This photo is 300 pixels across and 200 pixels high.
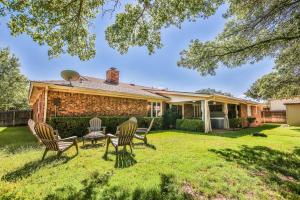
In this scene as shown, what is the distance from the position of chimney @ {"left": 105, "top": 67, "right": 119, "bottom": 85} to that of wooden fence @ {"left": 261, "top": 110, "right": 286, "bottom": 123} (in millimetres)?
24167

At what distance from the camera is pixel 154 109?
14.8 metres

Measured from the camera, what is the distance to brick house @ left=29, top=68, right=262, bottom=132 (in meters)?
8.97

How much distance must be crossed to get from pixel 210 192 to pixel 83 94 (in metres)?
8.94

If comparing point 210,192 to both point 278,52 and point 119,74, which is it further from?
point 119,74

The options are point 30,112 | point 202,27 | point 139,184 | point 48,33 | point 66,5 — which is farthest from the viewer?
point 30,112

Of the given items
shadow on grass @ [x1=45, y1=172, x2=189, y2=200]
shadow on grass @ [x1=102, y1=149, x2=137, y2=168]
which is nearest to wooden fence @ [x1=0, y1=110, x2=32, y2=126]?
shadow on grass @ [x1=102, y1=149, x2=137, y2=168]

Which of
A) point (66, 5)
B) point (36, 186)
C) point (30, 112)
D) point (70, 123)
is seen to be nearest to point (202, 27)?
point (66, 5)

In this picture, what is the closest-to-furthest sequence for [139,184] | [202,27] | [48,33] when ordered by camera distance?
1. [139,184]
2. [48,33]
3. [202,27]

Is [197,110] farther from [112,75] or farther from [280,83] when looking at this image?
[112,75]

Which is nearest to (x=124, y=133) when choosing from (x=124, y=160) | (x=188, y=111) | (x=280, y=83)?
(x=124, y=160)

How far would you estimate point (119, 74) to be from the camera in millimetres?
16969

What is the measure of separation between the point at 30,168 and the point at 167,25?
21.5ft

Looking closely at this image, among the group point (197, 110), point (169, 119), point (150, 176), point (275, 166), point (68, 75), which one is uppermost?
point (68, 75)

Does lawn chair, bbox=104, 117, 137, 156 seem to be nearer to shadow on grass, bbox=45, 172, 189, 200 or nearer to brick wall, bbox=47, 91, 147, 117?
shadow on grass, bbox=45, 172, 189, 200
